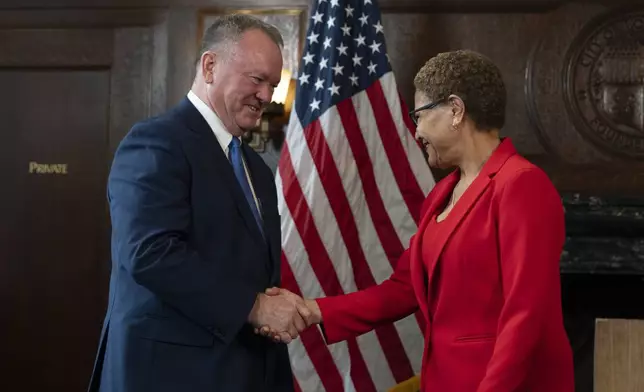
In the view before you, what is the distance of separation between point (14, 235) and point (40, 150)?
0.49m

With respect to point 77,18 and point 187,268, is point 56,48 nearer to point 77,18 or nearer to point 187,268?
point 77,18

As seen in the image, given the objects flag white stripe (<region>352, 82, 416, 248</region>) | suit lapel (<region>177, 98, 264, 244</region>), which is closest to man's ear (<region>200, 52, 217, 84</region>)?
suit lapel (<region>177, 98, 264, 244</region>)

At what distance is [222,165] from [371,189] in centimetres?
145

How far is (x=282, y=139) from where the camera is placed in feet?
12.5

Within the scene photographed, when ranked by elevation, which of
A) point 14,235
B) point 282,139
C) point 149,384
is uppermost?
point 282,139

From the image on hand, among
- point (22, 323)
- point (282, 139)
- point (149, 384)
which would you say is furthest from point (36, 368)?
point (149, 384)

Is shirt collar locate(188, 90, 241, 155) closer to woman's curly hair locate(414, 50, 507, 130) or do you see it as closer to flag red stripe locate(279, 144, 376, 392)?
woman's curly hair locate(414, 50, 507, 130)

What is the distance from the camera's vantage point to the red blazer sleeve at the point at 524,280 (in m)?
1.63

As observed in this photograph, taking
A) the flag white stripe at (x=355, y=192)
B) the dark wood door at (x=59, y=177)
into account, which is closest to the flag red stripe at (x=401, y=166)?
the flag white stripe at (x=355, y=192)

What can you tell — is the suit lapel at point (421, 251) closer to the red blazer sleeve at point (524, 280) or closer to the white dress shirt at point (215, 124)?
the red blazer sleeve at point (524, 280)

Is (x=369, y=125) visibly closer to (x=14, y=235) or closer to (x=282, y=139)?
(x=282, y=139)

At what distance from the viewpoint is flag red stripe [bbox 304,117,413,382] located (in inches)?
127

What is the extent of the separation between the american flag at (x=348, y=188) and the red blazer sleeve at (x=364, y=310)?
90 cm

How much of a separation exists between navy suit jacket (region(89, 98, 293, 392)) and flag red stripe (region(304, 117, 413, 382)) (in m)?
1.31
